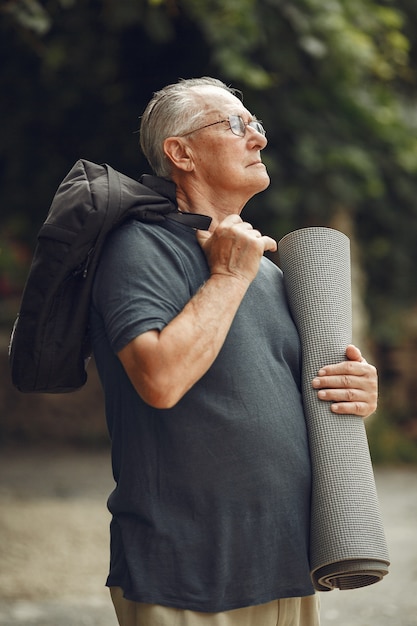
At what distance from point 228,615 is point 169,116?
1256 millimetres

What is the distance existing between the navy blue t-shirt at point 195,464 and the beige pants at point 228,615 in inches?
1.4

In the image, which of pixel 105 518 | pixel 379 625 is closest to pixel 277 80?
pixel 105 518

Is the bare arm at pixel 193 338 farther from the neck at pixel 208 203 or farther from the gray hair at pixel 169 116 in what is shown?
the gray hair at pixel 169 116

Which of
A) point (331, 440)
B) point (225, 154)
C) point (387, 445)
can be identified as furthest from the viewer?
point (387, 445)

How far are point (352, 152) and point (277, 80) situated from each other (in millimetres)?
873

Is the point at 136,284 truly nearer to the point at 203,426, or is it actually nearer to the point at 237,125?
the point at 203,426

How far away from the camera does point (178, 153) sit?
8.32ft

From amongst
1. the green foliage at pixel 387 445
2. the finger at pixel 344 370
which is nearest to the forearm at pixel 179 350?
the finger at pixel 344 370

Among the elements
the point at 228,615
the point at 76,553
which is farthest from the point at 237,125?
the point at 76,553

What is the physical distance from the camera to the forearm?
207 cm

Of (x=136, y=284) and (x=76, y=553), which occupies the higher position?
(x=76, y=553)

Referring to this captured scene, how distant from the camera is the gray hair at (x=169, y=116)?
8.33ft

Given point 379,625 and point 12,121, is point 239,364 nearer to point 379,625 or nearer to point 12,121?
point 379,625

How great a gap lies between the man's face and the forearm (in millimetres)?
439
